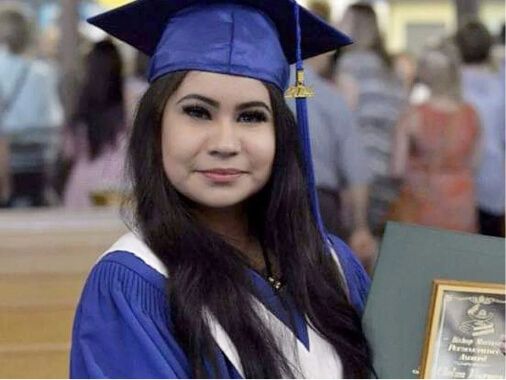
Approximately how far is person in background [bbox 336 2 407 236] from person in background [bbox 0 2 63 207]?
1529 millimetres

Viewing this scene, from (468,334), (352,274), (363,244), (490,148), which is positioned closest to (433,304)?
(468,334)

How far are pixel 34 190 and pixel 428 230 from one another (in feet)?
14.1

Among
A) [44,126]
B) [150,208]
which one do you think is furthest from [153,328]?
[44,126]

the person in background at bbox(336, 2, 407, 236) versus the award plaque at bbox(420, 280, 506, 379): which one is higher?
the person in background at bbox(336, 2, 407, 236)

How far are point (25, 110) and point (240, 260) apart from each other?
409 cm

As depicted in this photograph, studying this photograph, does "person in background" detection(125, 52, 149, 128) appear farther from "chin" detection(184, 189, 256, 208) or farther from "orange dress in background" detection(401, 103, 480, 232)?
"chin" detection(184, 189, 256, 208)

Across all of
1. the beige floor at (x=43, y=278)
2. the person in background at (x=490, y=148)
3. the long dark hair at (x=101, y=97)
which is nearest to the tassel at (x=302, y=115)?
the beige floor at (x=43, y=278)

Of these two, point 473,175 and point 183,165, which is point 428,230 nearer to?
point 183,165

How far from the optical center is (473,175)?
4758 mm

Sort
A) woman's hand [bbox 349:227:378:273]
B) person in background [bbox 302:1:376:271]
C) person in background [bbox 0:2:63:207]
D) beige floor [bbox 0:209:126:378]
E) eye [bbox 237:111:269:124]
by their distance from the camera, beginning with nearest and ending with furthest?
1. eye [bbox 237:111:269:124]
2. beige floor [bbox 0:209:126:378]
3. person in background [bbox 302:1:376:271]
4. woman's hand [bbox 349:227:378:273]
5. person in background [bbox 0:2:63:207]

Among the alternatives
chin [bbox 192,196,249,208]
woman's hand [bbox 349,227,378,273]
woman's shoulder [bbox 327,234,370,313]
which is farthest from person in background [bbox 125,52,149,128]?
chin [bbox 192,196,249,208]

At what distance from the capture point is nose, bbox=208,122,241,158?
1.75m

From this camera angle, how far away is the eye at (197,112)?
1766mm

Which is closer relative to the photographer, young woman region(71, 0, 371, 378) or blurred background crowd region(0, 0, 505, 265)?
young woman region(71, 0, 371, 378)
